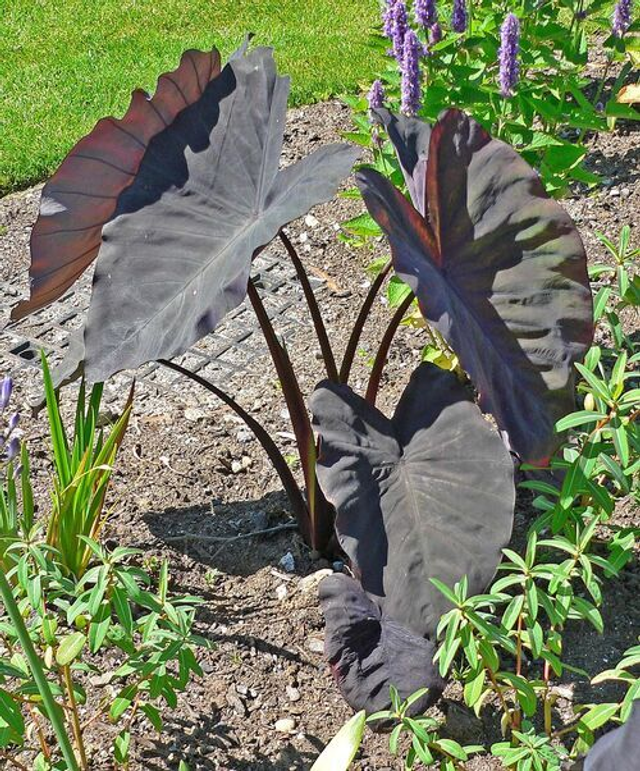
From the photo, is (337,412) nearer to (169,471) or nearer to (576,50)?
(169,471)

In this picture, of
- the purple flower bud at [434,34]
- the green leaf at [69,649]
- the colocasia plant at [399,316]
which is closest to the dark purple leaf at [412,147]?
the colocasia plant at [399,316]

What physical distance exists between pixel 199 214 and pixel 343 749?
116 cm

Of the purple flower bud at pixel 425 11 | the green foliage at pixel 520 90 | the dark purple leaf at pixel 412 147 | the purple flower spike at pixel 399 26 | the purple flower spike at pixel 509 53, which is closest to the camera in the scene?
the dark purple leaf at pixel 412 147

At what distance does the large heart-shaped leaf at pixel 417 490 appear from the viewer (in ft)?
7.02

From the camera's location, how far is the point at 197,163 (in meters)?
2.53

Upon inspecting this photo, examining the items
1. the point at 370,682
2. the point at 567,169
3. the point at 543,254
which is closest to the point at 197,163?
the point at 543,254

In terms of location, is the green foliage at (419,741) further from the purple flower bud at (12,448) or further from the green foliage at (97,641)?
the purple flower bud at (12,448)

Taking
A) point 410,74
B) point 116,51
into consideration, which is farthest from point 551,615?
point 116,51

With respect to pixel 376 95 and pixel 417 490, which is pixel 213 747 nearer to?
pixel 417 490

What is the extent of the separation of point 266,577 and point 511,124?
1.55 metres

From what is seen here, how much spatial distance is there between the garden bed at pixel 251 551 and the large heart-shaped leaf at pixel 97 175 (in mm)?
685

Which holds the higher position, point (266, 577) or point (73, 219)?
point (73, 219)

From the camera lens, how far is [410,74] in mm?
2932

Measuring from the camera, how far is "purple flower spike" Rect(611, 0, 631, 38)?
3.63 metres
